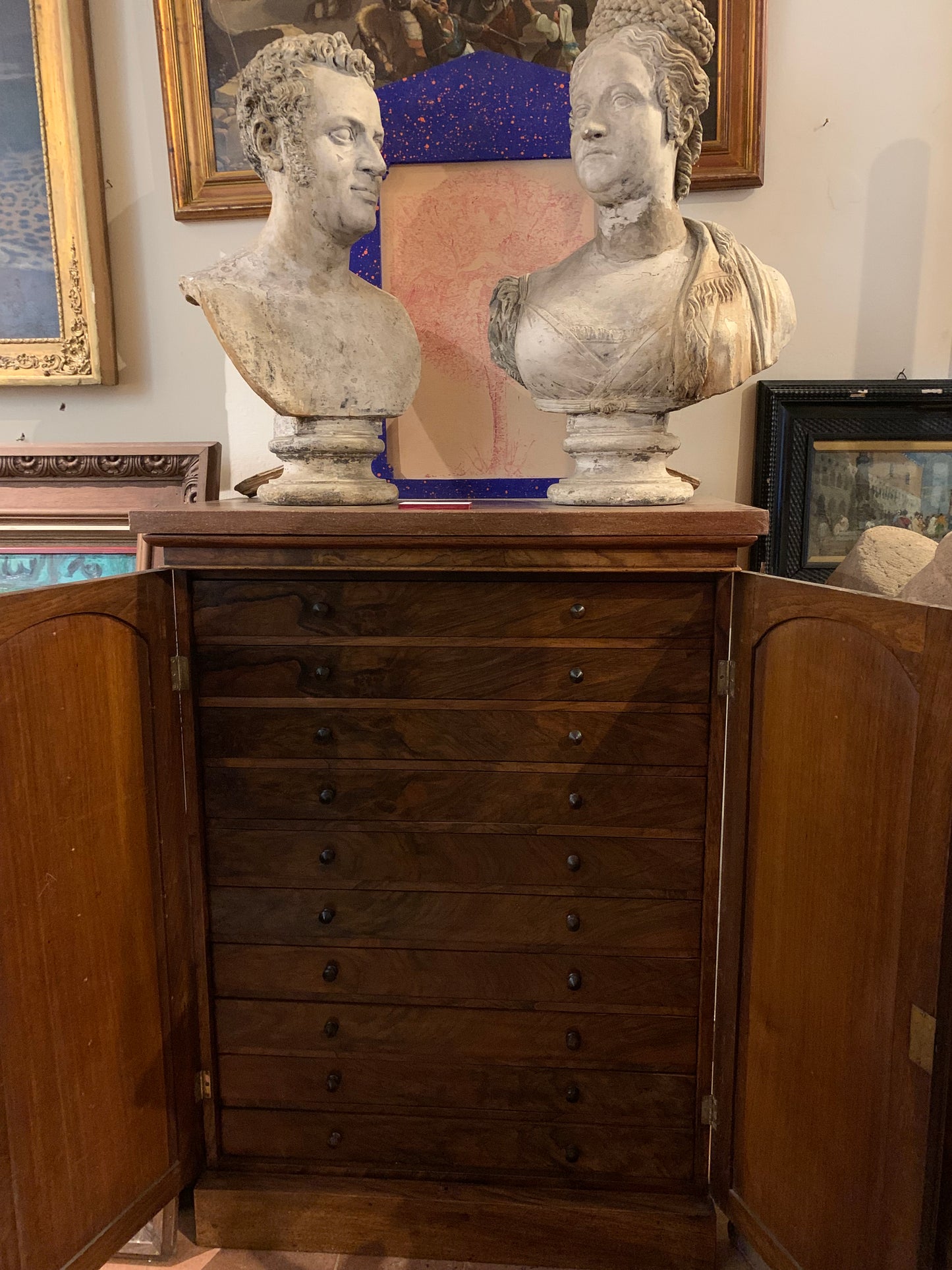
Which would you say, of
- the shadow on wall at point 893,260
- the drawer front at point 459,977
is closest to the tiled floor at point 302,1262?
the drawer front at point 459,977

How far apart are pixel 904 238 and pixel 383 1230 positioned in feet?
8.85

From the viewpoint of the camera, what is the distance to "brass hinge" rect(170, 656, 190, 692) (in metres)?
1.77

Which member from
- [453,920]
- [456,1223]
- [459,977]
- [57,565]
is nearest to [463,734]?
[453,920]

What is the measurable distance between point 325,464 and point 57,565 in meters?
1.11

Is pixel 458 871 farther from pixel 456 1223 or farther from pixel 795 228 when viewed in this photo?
pixel 795 228

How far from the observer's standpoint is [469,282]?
91.5 inches

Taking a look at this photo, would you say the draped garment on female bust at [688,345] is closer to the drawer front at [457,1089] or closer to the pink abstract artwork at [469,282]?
the pink abstract artwork at [469,282]

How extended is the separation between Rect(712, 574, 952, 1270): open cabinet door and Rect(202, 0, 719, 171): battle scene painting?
1.55 metres

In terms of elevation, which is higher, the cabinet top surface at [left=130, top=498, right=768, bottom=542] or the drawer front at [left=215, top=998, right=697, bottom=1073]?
the cabinet top surface at [left=130, top=498, right=768, bottom=542]

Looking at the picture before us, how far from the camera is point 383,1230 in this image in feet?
6.16

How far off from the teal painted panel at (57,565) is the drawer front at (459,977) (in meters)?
1.19

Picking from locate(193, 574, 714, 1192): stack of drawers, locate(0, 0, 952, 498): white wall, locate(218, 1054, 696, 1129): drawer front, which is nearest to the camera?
locate(193, 574, 714, 1192): stack of drawers

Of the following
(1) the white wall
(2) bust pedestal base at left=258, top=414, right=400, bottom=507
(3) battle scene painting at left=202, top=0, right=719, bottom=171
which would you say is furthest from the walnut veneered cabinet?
(3) battle scene painting at left=202, top=0, right=719, bottom=171

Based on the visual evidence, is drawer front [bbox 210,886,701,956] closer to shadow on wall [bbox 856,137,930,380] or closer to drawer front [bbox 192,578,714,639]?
drawer front [bbox 192,578,714,639]
